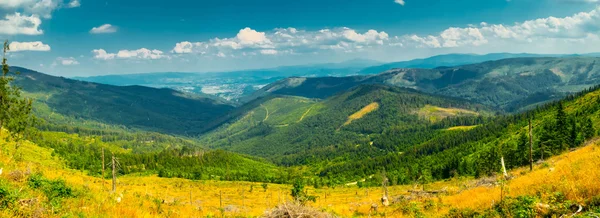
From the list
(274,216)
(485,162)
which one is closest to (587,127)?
(485,162)

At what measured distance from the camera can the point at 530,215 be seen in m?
12.2

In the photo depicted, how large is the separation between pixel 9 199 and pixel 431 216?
739 inches

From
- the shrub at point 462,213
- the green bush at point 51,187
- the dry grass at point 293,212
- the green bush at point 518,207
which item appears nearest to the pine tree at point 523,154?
the shrub at point 462,213

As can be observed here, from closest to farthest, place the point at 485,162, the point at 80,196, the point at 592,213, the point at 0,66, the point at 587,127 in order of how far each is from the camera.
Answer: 1. the point at 592,213
2. the point at 80,196
3. the point at 0,66
4. the point at 587,127
5. the point at 485,162

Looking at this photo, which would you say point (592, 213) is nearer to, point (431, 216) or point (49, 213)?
point (431, 216)

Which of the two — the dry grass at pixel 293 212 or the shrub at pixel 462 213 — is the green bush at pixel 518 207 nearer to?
the shrub at pixel 462 213

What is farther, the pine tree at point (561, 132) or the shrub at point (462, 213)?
the pine tree at point (561, 132)

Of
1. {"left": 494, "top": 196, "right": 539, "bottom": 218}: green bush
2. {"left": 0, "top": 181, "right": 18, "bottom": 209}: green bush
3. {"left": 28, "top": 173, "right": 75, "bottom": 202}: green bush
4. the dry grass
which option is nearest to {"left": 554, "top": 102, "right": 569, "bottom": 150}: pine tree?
{"left": 494, "top": 196, "right": 539, "bottom": 218}: green bush

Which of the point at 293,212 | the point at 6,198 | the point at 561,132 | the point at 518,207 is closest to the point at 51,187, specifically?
the point at 6,198

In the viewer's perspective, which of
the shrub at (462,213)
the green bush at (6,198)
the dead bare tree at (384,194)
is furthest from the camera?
the dead bare tree at (384,194)

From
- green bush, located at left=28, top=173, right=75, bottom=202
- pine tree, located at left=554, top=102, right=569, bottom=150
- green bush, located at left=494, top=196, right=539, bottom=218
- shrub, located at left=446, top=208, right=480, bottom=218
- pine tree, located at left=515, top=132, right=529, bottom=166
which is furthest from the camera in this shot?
pine tree, located at left=515, top=132, right=529, bottom=166

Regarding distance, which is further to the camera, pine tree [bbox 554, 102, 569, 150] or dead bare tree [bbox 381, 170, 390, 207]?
pine tree [bbox 554, 102, 569, 150]

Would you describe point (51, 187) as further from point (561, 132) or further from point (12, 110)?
point (561, 132)

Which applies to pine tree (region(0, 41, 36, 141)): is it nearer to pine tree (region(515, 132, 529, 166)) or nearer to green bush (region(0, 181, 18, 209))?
green bush (region(0, 181, 18, 209))
